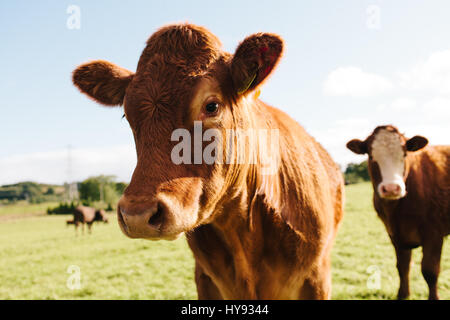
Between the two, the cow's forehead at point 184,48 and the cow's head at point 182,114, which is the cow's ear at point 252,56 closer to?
the cow's head at point 182,114

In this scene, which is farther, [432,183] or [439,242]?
[432,183]

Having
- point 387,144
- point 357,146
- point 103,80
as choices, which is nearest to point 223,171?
point 103,80

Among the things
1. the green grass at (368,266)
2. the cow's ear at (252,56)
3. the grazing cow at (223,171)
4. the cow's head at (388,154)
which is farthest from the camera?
the green grass at (368,266)

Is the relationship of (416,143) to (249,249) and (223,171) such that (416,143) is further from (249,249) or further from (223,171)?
(223,171)

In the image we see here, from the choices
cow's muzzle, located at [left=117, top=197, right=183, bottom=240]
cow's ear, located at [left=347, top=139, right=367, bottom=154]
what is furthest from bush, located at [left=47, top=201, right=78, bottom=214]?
cow's muzzle, located at [left=117, top=197, right=183, bottom=240]

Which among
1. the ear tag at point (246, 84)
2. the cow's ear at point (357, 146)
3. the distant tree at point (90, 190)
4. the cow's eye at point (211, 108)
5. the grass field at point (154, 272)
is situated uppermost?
the ear tag at point (246, 84)

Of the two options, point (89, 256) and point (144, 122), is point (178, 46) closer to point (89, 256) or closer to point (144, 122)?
point (144, 122)

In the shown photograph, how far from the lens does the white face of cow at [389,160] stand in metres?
5.26

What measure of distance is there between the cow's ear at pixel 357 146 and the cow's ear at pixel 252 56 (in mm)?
4365

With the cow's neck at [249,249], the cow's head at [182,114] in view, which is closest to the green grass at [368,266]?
the cow's neck at [249,249]

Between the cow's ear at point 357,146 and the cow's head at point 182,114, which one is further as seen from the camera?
the cow's ear at point 357,146
